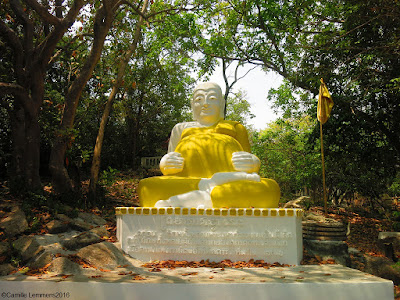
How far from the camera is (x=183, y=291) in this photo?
11.0ft

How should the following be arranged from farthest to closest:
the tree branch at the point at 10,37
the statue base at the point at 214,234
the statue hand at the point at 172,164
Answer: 1. the tree branch at the point at 10,37
2. the statue hand at the point at 172,164
3. the statue base at the point at 214,234

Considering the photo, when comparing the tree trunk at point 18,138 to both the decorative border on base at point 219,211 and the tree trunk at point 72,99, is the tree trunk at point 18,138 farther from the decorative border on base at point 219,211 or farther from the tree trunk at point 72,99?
the decorative border on base at point 219,211

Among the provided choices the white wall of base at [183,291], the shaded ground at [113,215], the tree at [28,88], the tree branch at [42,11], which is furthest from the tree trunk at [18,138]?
the white wall of base at [183,291]

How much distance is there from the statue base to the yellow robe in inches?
8.9

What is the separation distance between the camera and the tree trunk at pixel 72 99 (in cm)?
692

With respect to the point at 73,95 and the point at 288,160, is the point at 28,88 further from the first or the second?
the point at 288,160

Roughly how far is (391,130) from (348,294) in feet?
21.1

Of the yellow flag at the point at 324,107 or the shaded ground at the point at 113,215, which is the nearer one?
the shaded ground at the point at 113,215

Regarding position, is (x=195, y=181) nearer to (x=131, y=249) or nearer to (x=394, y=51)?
(x=131, y=249)

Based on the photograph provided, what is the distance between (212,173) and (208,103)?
1329mm

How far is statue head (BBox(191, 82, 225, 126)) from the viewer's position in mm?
6371

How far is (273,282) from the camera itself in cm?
350

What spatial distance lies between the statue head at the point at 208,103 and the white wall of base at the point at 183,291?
3554 millimetres

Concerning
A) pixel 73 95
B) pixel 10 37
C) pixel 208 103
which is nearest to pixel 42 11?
pixel 10 37
